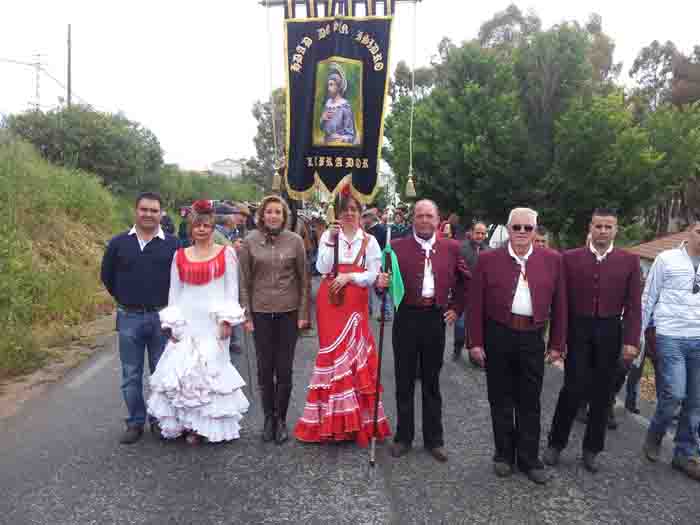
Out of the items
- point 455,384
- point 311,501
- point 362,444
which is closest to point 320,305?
point 362,444

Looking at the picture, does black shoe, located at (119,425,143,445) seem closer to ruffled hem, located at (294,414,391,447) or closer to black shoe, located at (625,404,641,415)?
ruffled hem, located at (294,414,391,447)

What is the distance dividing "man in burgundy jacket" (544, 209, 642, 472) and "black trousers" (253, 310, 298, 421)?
6.96ft

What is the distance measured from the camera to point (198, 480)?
4.08 meters

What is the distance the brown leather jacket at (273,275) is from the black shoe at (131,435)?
49.8 inches

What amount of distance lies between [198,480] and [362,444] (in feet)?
4.29

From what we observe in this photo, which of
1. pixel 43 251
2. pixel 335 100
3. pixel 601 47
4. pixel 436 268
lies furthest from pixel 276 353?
pixel 601 47

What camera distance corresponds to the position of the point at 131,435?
4750mm

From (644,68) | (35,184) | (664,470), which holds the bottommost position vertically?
(664,470)

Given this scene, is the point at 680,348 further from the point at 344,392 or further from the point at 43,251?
the point at 43,251

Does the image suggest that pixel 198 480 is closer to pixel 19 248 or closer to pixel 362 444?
pixel 362 444

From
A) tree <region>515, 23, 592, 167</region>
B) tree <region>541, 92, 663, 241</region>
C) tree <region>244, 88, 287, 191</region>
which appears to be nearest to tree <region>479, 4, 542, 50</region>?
tree <region>515, 23, 592, 167</region>

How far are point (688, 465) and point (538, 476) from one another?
1.15 m

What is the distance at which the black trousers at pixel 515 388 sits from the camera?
4156 millimetres

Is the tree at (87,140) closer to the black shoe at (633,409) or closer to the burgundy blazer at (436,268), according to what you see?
the burgundy blazer at (436,268)
